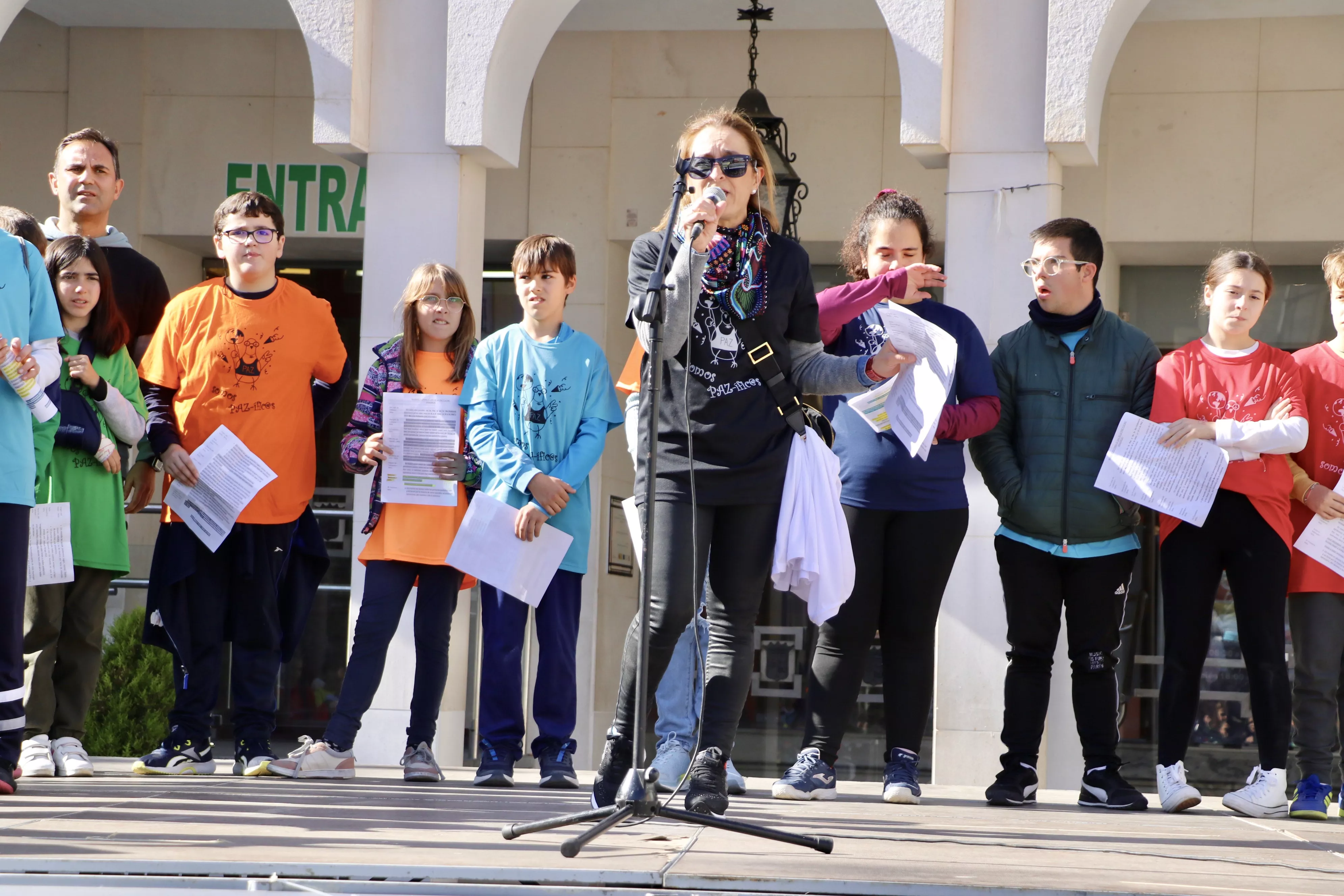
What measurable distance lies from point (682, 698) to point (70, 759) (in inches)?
85.2

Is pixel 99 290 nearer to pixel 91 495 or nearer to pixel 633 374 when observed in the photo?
pixel 91 495

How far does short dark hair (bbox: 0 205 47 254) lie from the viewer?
5215 mm

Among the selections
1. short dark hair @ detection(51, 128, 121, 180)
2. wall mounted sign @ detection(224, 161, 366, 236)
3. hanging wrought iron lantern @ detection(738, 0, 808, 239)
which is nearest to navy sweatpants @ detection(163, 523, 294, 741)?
short dark hair @ detection(51, 128, 121, 180)

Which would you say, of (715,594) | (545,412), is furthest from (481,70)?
(715,594)

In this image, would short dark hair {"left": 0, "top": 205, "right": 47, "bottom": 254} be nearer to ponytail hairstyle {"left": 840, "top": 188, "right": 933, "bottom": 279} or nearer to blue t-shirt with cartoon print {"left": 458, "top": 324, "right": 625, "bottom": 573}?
blue t-shirt with cartoon print {"left": 458, "top": 324, "right": 625, "bottom": 573}

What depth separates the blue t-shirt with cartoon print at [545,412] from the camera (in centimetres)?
546

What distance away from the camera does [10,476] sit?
14.7ft

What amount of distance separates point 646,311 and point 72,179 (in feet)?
10.6

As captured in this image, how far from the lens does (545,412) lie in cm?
550

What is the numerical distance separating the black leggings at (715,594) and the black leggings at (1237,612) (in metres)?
1.94

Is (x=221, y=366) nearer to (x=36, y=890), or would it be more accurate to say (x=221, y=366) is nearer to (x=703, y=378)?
(x=703, y=378)

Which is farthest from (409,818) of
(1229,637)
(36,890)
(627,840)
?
(1229,637)

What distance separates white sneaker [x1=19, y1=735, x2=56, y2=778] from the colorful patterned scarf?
9.74ft

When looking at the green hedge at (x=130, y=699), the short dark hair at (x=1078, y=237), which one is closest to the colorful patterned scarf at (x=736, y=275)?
the short dark hair at (x=1078, y=237)
